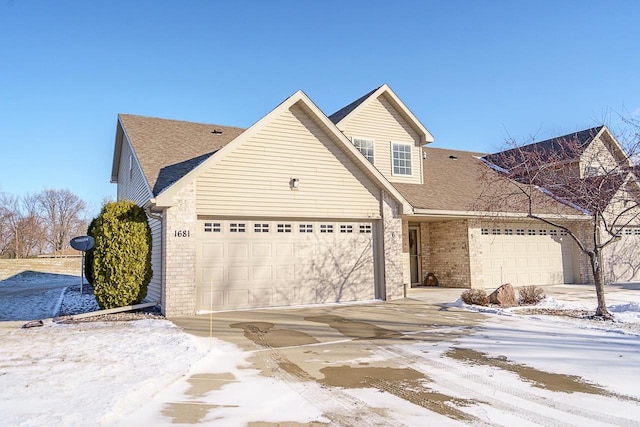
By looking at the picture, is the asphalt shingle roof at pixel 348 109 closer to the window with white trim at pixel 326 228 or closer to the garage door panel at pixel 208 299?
the window with white trim at pixel 326 228

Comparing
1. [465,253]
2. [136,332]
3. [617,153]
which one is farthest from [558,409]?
[617,153]

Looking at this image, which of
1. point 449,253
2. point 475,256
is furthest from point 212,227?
point 475,256

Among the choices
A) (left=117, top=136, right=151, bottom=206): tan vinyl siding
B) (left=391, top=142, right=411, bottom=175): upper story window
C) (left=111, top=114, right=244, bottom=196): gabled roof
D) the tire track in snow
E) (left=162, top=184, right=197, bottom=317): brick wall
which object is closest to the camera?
the tire track in snow

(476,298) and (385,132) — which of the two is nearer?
(476,298)

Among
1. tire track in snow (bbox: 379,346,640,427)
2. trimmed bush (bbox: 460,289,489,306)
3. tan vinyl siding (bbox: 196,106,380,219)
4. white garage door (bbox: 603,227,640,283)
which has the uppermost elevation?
tan vinyl siding (bbox: 196,106,380,219)

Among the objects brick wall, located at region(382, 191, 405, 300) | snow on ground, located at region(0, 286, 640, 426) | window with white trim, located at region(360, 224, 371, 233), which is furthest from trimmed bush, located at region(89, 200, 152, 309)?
brick wall, located at region(382, 191, 405, 300)

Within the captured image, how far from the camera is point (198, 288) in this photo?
11.0m

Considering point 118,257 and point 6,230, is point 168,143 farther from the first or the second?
point 6,230

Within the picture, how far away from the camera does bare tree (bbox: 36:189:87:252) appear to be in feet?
176

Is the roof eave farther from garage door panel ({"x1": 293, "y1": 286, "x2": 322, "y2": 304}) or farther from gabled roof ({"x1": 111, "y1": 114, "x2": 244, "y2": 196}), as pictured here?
gabled roof ({"x1": 111, "y1": 114, "x2": 244, "y2": 196})

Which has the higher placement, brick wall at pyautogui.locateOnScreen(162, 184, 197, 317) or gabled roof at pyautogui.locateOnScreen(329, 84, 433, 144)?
gabled roof at pyautogui.locateOnScreen(329, 84, 433, 144)

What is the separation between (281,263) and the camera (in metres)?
12.1

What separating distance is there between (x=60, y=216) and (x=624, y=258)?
58.5m

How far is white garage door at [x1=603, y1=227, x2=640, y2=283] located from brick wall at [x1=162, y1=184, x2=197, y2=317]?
17792mm
